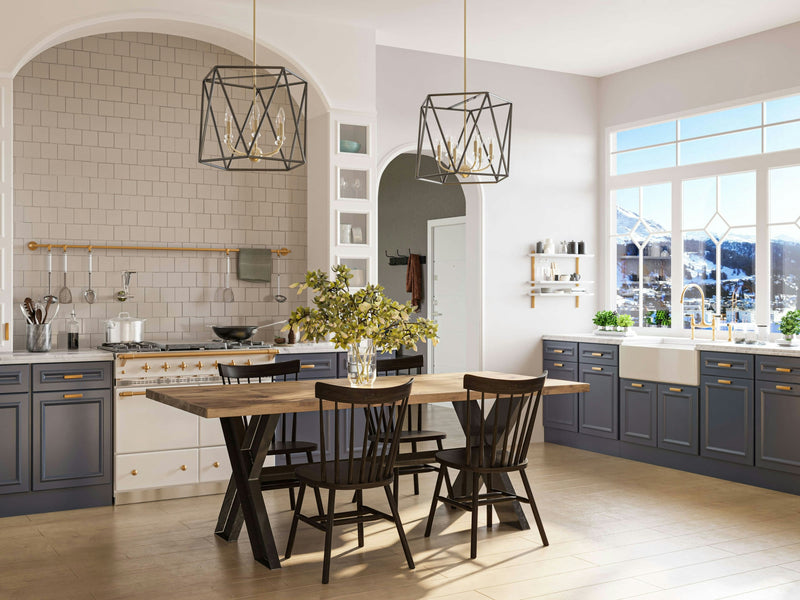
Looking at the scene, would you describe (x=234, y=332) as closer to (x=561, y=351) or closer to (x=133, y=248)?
(x=133, y=248)

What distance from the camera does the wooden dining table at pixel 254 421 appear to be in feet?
13.0

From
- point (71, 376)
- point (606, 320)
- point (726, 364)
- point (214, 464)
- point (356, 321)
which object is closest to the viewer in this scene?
point (356, 321)

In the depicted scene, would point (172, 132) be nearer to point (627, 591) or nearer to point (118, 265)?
point (118, 265)

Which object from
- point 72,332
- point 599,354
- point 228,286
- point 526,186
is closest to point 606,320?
point 599,354

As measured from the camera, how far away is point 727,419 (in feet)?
19.7

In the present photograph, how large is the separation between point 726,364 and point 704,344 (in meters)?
0.24

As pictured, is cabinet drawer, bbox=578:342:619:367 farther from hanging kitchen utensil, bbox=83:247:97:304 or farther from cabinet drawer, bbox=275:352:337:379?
hanging kitchen utensil, bbox=83:247:97:304

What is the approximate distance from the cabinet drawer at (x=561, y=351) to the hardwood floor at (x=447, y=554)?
6.04ft

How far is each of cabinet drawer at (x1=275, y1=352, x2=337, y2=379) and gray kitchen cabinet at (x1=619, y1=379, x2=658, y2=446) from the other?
245 centimetres

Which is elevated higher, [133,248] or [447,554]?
[133,248]

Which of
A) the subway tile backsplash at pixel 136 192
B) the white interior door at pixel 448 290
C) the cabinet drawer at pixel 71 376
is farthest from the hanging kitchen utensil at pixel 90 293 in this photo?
the white interior door at pixel 448 290

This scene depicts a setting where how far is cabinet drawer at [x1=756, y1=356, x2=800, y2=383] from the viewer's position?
18.3 ft

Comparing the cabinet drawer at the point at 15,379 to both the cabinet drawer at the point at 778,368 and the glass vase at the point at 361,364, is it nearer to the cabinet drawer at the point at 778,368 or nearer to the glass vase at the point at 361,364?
the glass vase at the point at 361,364

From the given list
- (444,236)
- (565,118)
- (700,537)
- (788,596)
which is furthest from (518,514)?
(444,236)
